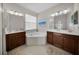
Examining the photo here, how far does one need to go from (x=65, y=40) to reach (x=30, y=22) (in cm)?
87

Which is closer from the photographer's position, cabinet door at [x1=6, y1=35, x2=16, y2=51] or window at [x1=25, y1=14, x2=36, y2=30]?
cabinet door at [x1=6, y1=35, x2=16, y2=51]

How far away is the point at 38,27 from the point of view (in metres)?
2.38

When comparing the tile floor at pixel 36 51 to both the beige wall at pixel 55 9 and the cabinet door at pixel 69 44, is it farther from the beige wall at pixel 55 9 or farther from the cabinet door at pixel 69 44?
the beige wall at pixel 55 9

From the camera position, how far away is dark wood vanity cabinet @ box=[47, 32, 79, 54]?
227cm

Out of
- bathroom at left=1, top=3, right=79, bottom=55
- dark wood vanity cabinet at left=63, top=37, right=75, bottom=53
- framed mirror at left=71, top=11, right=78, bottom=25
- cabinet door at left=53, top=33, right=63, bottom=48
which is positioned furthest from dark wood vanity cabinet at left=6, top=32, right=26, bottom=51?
framed mirror at left=71, top=11, right=78, bottom=25

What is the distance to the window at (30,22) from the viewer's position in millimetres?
2354

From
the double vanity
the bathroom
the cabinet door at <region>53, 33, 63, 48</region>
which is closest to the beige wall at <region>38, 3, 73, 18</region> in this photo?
the bathroom

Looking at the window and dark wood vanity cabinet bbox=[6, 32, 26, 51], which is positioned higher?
the window

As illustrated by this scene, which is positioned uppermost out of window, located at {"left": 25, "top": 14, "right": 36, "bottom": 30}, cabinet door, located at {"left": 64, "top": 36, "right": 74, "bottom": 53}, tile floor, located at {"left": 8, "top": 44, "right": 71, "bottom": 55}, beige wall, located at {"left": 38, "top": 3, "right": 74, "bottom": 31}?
beige wall, located at {"left": 38, "top": 3, "right": 74, "bottom": 31}

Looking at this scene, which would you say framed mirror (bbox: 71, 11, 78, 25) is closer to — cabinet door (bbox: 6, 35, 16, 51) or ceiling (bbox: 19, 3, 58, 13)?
ceiling (bbox: 19, 3, 58, 13)

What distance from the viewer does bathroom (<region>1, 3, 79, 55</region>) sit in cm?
225

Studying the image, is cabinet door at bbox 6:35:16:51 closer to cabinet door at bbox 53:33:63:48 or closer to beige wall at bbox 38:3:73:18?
beige wall at bbox 38:3:73:18

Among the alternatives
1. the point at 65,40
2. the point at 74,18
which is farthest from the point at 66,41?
the point at 74,18

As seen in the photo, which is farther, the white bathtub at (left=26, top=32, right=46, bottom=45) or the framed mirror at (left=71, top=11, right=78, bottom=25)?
the white bathtub at (left=26, top=32, right=46, bottom=45)
